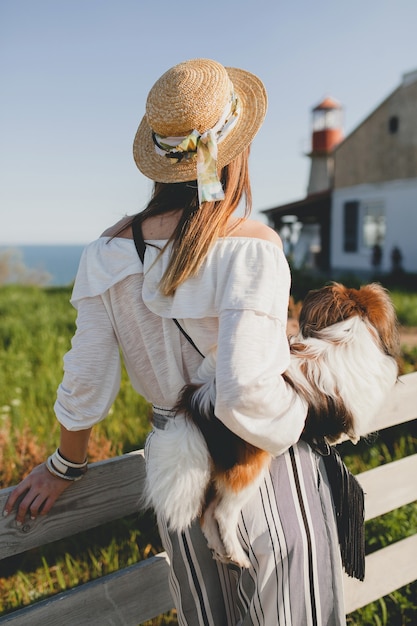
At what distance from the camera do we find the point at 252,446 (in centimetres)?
127

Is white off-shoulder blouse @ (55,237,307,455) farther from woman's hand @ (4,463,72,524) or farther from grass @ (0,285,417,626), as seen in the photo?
grass @ (0,285,417,626)

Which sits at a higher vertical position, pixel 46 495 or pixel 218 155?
pixel 218 155

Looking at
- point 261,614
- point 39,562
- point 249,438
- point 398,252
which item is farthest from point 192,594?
point 398,252

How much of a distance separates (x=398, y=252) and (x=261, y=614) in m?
17.2

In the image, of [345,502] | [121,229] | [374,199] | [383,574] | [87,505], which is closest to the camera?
[121,229]

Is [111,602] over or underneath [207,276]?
underneath

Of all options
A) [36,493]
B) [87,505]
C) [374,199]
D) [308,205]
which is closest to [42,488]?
[36,493]

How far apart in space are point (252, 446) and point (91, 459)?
208 centimetres

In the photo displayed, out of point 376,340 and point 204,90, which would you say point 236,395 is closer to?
point 376,340

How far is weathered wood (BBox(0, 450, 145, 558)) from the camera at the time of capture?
5.13 feet

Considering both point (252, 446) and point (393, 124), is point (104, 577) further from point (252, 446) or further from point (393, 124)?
point (393, 124)

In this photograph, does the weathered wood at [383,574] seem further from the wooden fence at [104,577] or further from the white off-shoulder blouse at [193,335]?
the white off-shoulder blouse at [193,335]

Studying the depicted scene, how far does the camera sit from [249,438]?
3.93ft

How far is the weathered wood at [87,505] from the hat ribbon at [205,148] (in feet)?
3.02
